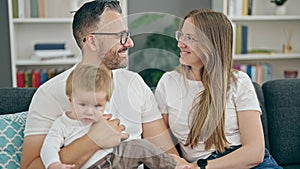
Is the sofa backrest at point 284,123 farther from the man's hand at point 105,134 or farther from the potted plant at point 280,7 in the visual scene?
the potted plant at point 280,7

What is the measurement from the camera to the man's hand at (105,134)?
1400 mm

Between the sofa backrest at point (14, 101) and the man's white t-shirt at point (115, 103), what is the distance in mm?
334

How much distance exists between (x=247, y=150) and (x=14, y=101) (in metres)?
0.90


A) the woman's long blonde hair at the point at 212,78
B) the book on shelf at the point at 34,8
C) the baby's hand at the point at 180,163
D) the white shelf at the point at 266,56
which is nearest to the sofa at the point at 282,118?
the woman's long blonde hair at the point at 212,78

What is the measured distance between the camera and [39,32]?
3.37 metres

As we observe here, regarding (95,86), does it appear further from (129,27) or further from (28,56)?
(28,56)

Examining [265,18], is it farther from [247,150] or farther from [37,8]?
[247,150]

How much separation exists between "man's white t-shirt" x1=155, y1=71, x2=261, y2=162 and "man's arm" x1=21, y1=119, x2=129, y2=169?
252 mm

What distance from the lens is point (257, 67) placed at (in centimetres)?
345

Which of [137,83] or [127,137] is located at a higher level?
[137,83]

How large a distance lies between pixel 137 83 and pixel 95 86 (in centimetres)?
19

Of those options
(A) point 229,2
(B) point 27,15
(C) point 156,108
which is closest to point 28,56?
(B) point 27,15

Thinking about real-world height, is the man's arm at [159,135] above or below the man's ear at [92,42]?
below

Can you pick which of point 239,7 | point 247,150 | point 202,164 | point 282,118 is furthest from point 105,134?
point 239,7
